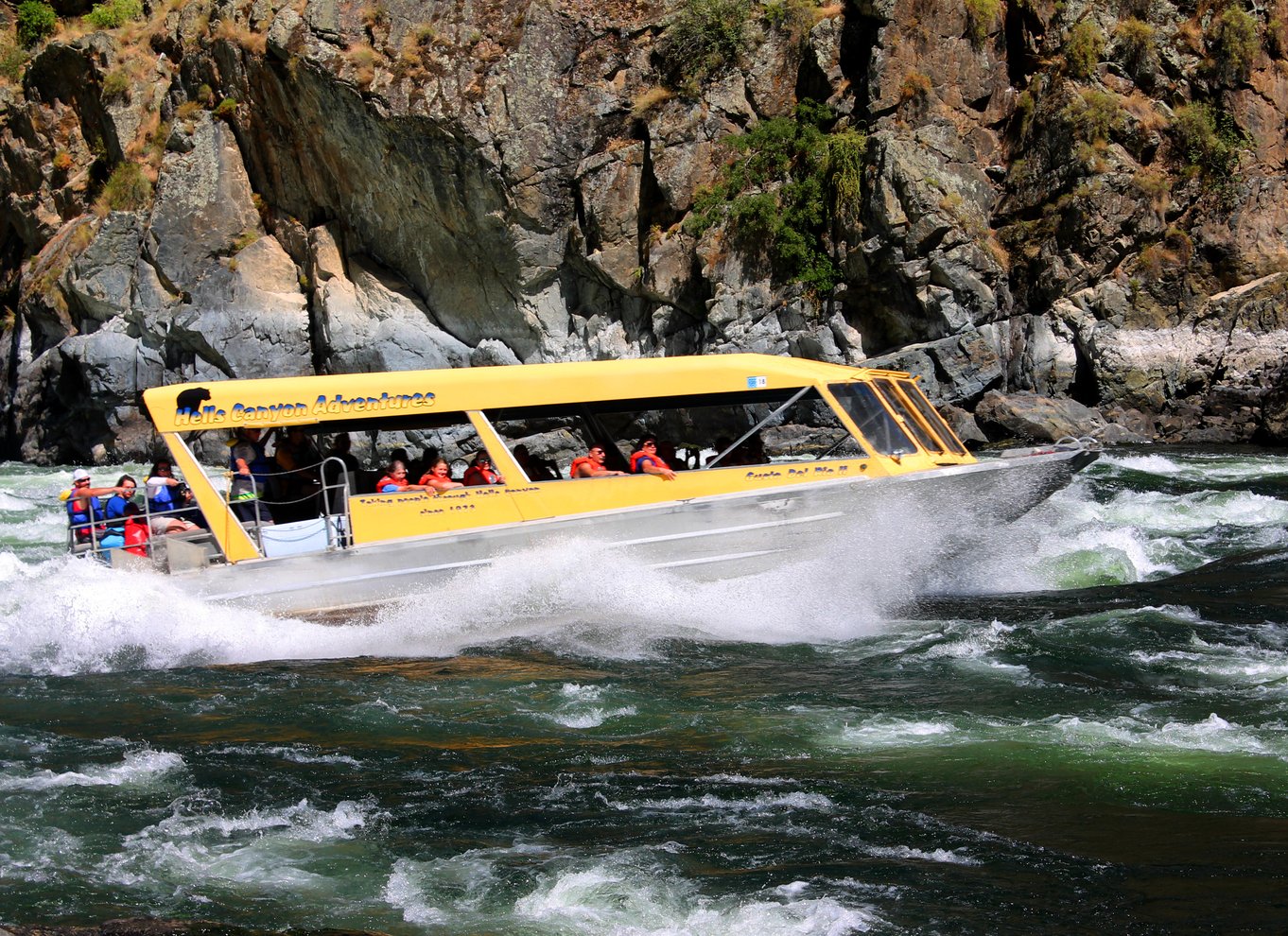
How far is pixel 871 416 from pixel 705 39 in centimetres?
2488

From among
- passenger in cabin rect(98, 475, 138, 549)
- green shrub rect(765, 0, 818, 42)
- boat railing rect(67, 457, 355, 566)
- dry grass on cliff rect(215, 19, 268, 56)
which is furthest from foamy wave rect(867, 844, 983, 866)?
dry grass on cliff rect(215, 19, 268, 56)

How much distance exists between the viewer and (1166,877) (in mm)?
5516

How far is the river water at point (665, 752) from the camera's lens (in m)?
5.49

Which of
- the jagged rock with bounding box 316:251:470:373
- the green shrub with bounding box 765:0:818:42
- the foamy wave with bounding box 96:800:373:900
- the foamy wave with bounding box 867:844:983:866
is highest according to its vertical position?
the green shrub with bounding box 765:0:818:42

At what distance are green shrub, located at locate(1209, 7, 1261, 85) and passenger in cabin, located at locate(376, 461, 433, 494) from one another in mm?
29183

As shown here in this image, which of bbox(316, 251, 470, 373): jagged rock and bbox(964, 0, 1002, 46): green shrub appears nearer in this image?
bbox(964, 0, 1002, 46): green shrub

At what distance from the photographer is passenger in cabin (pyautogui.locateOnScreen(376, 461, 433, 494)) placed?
38.1ft

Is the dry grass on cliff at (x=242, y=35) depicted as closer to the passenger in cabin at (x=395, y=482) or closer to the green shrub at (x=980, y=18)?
the green shrub at (x=980, y=18)

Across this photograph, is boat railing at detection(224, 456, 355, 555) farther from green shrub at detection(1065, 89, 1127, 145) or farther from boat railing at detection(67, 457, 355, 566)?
green shrub at detection(1065, 89, 1127, 145)

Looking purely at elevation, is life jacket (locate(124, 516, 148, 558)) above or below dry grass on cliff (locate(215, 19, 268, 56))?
below

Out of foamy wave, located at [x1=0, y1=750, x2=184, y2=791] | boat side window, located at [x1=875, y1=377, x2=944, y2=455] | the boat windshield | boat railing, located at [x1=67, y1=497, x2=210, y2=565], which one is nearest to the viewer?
foamy wave, located at [x1=0, y1=750, x2=184, y2=791]

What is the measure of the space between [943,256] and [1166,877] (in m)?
25.5

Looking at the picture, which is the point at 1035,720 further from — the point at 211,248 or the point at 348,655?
the point at 211,248

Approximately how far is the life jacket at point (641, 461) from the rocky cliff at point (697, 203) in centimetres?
1797
